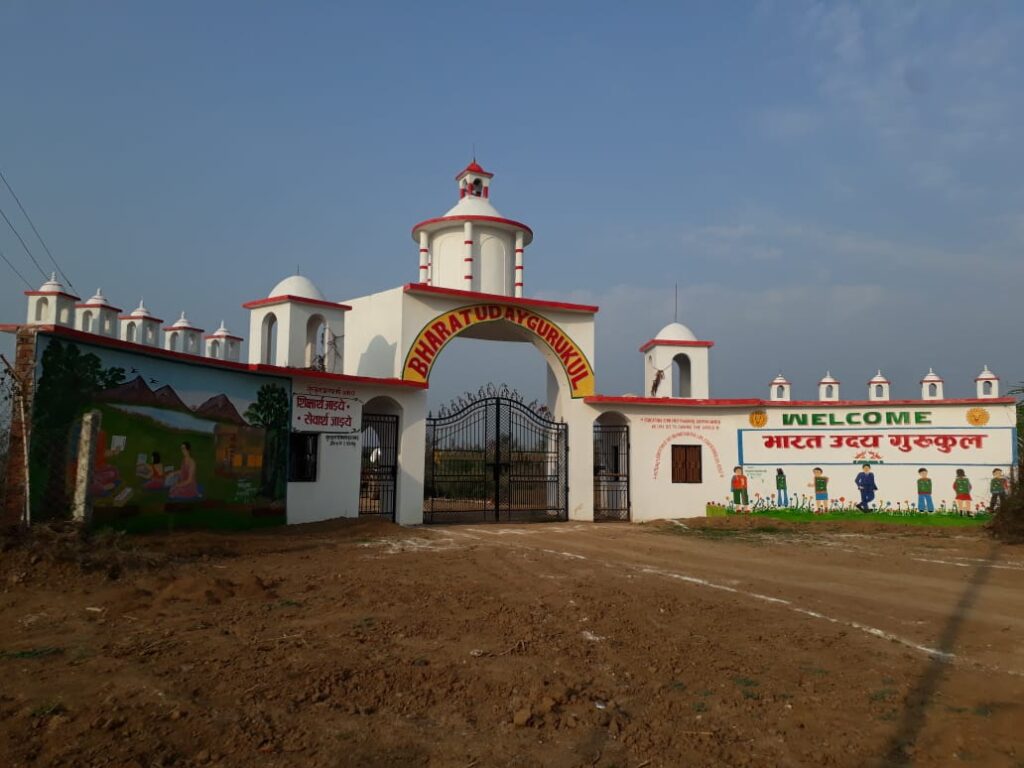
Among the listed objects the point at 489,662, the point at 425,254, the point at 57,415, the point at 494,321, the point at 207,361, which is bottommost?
the point at 489,662

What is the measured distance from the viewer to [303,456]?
15.3 m

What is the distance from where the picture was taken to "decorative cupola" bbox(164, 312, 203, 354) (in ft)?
50.5

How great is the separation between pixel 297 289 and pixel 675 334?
33.6 ft

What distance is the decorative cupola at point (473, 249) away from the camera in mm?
19469

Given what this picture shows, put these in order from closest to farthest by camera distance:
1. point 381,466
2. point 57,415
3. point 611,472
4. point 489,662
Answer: point 489,662
point 57,415
point 381,466
point 611,472

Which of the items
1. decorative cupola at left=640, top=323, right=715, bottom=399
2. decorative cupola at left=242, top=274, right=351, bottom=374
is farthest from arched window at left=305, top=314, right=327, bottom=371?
decorative cupola at left=640, top=323, right=715, bottom=399

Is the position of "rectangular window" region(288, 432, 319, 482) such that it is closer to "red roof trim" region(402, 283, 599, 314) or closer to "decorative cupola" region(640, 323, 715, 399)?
"red roof trim" region(402, 283, 599, 314)

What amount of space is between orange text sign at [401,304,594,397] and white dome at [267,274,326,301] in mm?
2749

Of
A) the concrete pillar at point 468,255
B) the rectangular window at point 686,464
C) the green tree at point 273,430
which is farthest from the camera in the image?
the rectangular window at point 686,464

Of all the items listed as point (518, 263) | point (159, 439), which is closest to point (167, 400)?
point (159, 439)

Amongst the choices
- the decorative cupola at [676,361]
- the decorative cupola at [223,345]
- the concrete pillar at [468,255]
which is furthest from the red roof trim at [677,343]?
the decorative cupola at [223,345]

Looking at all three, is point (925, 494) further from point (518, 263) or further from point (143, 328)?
point (143, 328)

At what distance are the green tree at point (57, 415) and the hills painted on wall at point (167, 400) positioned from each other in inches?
17.5

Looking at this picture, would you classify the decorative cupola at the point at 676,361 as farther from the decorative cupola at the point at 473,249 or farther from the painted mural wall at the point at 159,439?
the painted mural wall at the point at 159,439
